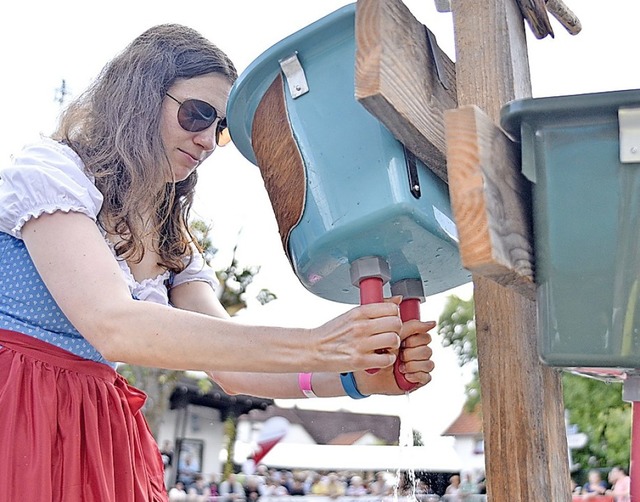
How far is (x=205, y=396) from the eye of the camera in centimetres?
1825

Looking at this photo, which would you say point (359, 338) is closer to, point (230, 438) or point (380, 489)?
point (380, 489)

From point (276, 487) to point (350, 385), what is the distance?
1421 cm

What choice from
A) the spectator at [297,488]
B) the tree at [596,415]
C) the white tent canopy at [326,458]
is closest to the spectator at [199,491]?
the spectator at [297,488]

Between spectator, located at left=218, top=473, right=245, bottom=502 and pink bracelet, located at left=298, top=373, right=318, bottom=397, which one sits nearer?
pink bracelet, located at left=298, top=373, right=318, bottom=397

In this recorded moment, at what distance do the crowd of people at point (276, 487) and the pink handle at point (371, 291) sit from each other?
1078cm

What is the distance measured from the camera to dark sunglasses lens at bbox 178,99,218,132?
4.68ft

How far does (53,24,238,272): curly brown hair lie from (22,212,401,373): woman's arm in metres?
0.21

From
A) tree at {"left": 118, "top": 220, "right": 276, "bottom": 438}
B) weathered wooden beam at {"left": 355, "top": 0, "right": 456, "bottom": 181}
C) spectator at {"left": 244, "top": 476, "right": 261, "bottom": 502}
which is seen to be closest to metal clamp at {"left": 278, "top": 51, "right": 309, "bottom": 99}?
weathered wooden beam at {"left": 355, "top": 0, "right": 456, "bottom": 181}

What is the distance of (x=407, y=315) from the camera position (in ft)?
3.88

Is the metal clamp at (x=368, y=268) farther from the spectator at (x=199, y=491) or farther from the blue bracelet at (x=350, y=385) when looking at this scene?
the spectator at (x=199, y=491)

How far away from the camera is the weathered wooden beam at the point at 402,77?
2.80 ft

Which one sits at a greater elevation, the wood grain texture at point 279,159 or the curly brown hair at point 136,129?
the curly brown hair at point 136,129

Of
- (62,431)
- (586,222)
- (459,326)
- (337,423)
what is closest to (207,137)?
(62,431)

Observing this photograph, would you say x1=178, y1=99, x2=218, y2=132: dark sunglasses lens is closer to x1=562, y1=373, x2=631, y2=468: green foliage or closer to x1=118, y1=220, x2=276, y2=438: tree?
x1=118, y1=220, x2=276, y2=438: tree
